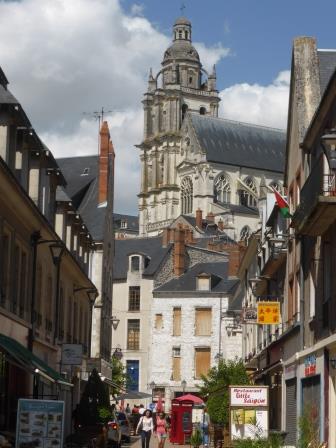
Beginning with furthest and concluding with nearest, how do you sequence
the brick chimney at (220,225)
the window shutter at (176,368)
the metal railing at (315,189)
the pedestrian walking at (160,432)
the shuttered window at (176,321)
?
the brick chimney at (220,225), the window shutter at (176,368), the shuttered window at (176,321), the pedestrian walking at (160,432), the metal railing at (315,189)

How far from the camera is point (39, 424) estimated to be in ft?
58.0

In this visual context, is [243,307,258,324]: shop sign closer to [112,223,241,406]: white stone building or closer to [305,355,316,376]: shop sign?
[305,355,316,376]: shop sign

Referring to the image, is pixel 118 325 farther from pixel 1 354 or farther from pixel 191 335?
pixel 1 354

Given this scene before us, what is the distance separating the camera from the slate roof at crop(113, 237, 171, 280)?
252 feet

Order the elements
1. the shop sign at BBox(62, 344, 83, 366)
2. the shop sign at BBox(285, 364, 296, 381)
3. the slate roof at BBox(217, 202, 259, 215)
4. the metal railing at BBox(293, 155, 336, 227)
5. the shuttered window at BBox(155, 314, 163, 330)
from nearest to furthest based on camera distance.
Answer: the metal railing at BBox(293, 155, 336, 227) → the shop sign at BBox(285, 364, 296, 381) → the shop sign at BBox(62, 344, 83, 366) → the shuttered window at BBox(155, 314, 163, 330) → the slate roof at BBox(217, 202, 259, 215)

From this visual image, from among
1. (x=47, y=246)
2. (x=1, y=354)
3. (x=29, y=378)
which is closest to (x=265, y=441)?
(x=1, y=354)

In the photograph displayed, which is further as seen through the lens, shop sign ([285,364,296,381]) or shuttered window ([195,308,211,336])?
shuttered window ([195,308,211,336])

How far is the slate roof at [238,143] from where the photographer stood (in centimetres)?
14562

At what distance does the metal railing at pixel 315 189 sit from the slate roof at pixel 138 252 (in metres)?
54.9

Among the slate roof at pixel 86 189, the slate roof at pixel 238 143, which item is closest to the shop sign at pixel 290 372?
the slate roof at pixel 86 189

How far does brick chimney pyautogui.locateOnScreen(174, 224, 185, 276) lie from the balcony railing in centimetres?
5539

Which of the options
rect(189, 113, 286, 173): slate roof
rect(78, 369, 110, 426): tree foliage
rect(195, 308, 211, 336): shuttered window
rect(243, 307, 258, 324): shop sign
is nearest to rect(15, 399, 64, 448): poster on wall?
rect(78, 369, 110, 426): tree foliage

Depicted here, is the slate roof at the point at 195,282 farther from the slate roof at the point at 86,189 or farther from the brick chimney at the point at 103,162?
the brick chimney at the point at 103,162

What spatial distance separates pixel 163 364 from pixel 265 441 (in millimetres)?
58026
